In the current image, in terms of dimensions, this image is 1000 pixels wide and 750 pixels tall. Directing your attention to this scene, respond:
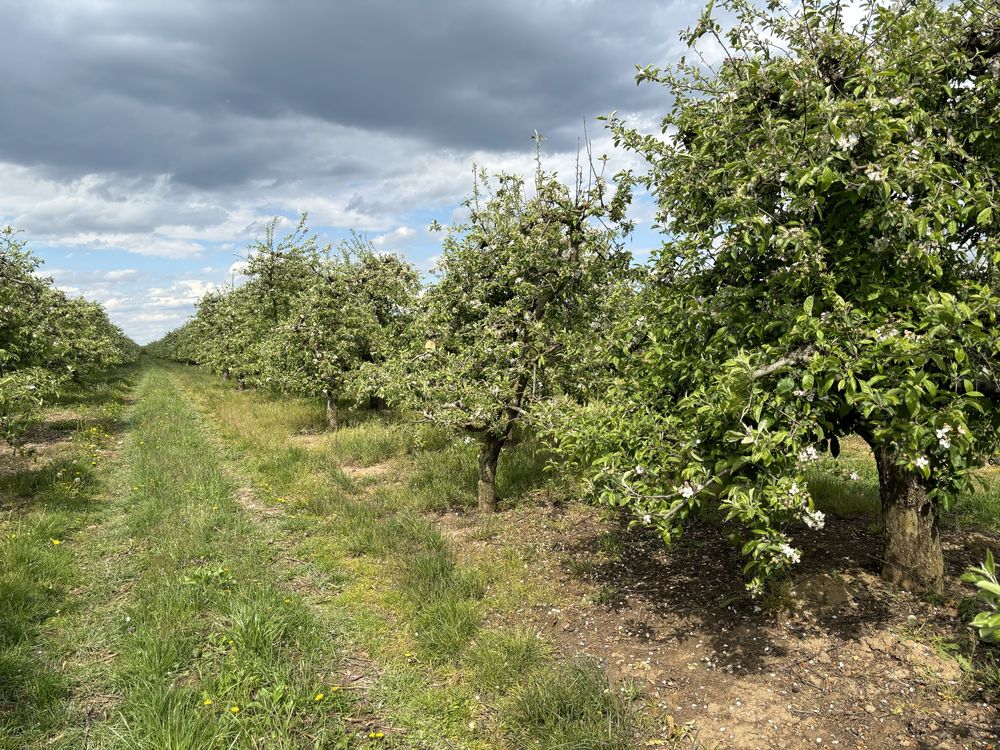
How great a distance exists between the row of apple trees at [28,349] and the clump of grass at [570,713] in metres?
9.92

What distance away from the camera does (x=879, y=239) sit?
4539 millimetres

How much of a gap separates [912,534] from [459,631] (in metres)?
5.03

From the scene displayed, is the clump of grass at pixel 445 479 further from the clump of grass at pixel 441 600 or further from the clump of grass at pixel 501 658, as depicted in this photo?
the clump of grass at pixel 501 658

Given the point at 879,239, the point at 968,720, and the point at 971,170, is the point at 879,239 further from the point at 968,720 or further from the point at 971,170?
the point at 968,720

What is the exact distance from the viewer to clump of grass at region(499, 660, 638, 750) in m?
4.36

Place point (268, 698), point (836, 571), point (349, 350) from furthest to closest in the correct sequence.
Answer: point (349, 350), point (836, 571), point (268, 698)

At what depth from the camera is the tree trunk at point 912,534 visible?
5.99 m

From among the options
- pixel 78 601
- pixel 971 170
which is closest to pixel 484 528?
pixel 78 601

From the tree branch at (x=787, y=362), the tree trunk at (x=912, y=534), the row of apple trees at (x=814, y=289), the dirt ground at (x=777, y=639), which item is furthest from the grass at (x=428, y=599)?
the tree trunk at (x=912, y=534)

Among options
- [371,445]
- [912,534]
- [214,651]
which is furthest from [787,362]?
[371,445]

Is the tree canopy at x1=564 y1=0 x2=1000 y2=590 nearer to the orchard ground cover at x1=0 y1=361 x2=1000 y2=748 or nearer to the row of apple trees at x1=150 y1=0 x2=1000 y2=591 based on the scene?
the row of apple trees at x1=150 y1=0 x2=1000 y2=591

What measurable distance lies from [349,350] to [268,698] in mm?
Result: 14261

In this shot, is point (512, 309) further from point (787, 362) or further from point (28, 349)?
point (28, 349)

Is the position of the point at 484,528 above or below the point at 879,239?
below
